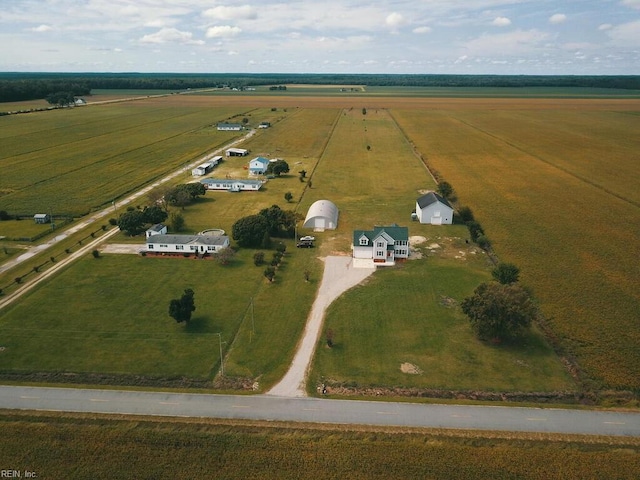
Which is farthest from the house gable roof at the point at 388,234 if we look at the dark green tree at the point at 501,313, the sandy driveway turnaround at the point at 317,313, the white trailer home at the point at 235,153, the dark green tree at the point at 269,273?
the white trailer home at the point at 235,153

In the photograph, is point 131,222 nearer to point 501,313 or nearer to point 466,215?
point 501,313

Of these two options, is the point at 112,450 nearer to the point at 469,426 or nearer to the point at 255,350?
the point at 255,350

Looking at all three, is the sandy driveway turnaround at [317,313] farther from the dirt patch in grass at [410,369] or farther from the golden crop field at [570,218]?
the golden crop field at [570,218]

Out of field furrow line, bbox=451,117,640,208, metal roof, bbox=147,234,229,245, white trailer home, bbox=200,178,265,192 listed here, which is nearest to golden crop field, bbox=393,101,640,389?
field furrow line, bbox=451,117,640,208

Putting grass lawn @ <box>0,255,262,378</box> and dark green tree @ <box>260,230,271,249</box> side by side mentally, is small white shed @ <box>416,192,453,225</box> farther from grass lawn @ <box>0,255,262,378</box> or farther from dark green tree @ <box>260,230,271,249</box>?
grass lawn @ <box>0,255,262,378</box>

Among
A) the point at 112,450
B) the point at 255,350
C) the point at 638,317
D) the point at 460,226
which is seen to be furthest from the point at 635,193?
the point at 112,450

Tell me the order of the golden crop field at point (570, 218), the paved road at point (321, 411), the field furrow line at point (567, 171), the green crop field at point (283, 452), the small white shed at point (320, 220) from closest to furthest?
1. the green crop field at point (283, 452)
2. the paved road at point (321, 411)
3. the golden crop field at point (570, 218)
4. the small white shed at point (320, 220)
5. the field furrow line at point (567, 171)
